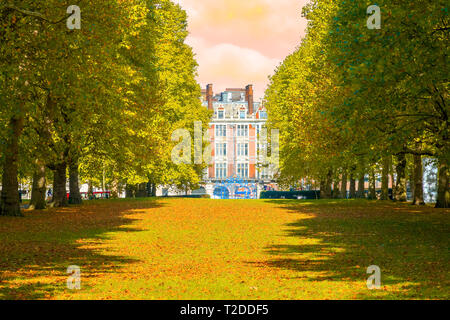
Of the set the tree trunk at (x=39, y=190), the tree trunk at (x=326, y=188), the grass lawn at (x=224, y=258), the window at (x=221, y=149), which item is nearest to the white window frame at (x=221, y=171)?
the window at (x=221, y=149)

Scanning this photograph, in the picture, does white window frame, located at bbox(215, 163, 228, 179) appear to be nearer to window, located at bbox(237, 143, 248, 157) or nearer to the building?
the building

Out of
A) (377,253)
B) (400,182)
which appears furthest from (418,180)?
(377,253)

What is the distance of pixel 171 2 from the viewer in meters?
52.7

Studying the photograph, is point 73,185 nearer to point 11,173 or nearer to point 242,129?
point 11,173

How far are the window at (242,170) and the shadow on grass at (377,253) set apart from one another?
281 ft

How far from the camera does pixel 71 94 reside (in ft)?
72.4

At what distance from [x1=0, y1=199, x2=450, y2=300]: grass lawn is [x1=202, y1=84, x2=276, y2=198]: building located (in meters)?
84.1

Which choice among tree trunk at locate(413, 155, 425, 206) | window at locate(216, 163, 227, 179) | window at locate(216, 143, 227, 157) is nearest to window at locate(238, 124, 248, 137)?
window at locate(216, 143, 227, 157)

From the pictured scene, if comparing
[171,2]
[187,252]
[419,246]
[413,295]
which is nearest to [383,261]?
[419,246]

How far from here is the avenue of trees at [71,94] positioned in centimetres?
2075

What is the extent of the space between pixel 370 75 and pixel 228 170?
9379 cm

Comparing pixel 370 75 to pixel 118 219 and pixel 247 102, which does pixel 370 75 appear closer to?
pixel 118 219

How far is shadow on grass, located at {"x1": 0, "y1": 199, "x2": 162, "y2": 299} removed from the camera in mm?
10883

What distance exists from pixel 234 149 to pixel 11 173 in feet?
288
